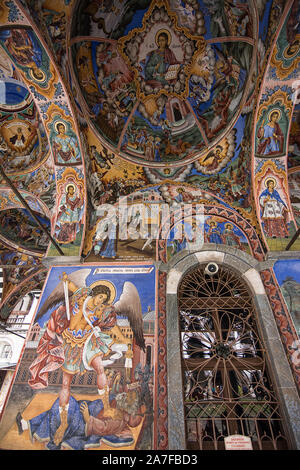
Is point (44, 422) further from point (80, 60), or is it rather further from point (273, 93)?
point (273, 93)

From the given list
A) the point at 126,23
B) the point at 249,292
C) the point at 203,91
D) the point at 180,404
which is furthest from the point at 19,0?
the point at 180,404

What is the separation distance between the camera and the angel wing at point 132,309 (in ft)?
19.1

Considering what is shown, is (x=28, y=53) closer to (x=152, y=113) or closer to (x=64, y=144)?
(x=64, y=144)

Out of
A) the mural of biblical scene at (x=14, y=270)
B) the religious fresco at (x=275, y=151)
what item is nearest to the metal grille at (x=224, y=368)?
the religious fresco at (x=275, y=151)

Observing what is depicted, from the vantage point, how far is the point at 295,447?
4484 mm

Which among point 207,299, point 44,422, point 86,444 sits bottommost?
point 86,444

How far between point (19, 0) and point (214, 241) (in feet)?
22.8

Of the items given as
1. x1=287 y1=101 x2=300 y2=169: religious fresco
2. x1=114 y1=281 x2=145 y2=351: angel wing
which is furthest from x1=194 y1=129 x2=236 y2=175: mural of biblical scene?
x1=114 y1=281 x2=145 y2=351: angel wing

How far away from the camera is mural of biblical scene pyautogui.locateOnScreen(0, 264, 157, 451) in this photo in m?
4.67

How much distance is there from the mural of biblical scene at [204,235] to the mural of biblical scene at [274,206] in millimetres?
706

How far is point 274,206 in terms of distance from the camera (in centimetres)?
720

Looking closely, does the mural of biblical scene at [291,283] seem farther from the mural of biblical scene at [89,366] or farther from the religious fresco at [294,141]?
the religious fresco at [294,141]

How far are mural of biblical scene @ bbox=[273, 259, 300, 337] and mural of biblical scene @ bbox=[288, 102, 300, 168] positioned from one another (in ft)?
12.1

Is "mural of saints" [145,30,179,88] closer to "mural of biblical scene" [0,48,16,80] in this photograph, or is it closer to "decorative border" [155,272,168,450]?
"mural of biblical scene" [0,48,16,80]
